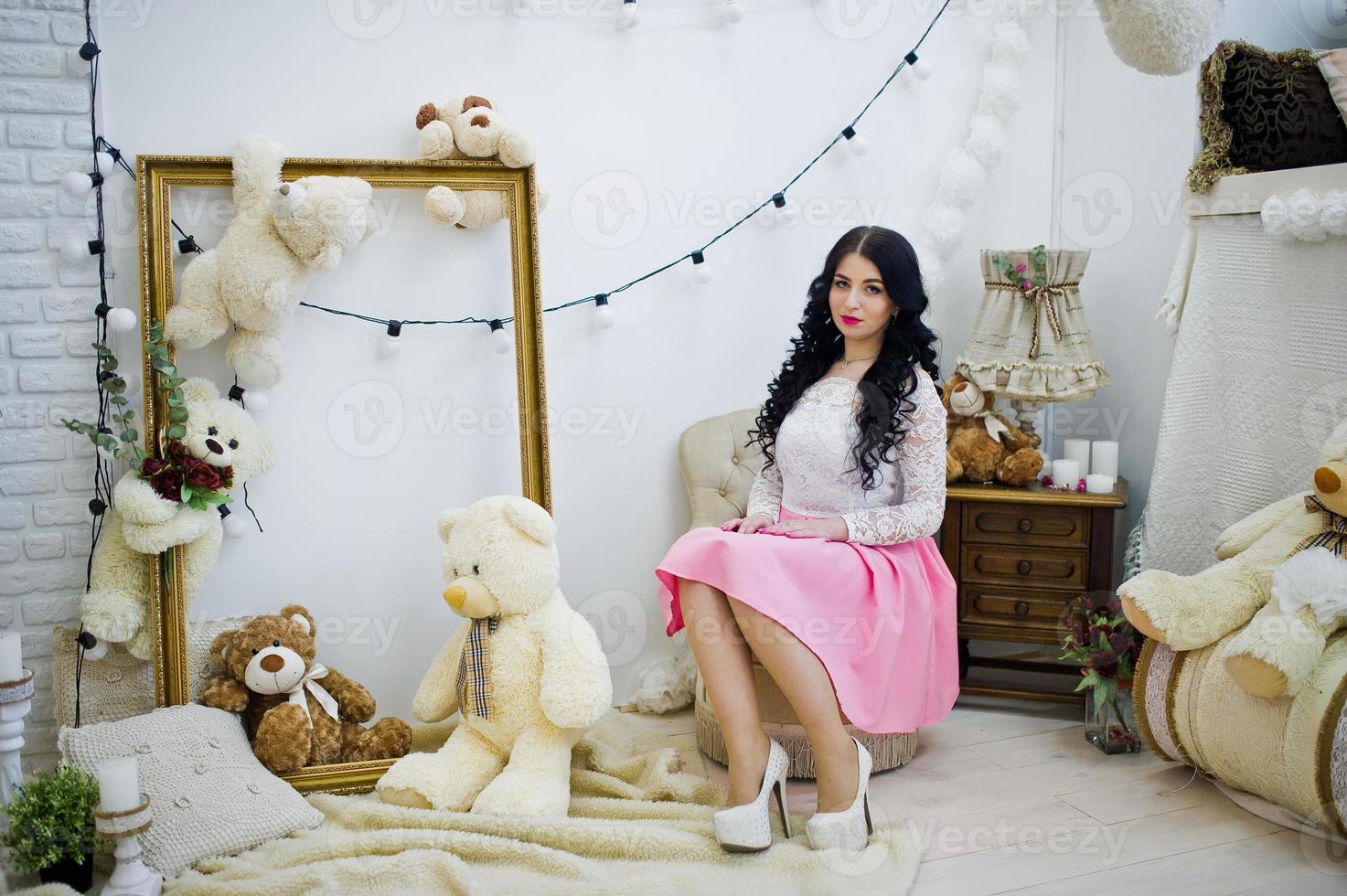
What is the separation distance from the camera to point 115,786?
6.18ft

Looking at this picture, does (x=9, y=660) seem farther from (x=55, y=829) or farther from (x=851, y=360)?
(x=851, y=360)

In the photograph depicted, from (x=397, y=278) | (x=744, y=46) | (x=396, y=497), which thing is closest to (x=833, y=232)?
(x=744, y=46)

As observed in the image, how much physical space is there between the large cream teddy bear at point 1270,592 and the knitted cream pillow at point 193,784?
1952mm

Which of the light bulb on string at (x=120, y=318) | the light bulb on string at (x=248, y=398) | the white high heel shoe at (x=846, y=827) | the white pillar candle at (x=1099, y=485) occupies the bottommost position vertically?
the white high heel shoe at (x=846, y=827)

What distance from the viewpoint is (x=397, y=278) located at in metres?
2.78

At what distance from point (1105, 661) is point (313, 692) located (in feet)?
6.46

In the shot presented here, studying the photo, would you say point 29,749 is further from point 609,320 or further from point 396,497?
point 609,320

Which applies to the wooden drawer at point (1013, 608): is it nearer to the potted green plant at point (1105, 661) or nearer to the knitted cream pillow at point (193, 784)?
the potted green plant at point (1105, 661)

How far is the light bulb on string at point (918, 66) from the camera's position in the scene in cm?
310

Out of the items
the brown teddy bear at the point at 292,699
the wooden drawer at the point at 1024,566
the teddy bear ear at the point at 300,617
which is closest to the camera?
the brown teddy bear at the point at 292,699

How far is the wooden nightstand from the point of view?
2865mm

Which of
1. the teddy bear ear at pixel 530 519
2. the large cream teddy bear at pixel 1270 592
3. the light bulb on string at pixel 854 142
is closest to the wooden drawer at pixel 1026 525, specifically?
the large cream teddy bear at pixel 1270 592

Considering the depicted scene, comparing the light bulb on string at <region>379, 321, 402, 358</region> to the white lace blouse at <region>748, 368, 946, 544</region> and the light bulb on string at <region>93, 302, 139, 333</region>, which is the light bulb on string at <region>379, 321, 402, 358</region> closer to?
the light bulb on string at <region>93, 302, 139, 333</region>

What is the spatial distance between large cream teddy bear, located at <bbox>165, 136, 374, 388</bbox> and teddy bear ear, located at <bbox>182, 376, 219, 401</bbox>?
0.09 meters
